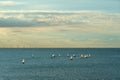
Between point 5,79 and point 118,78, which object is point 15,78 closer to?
point 5,79

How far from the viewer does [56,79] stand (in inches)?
5758

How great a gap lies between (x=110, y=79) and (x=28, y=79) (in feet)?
93.3

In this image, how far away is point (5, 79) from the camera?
150250 mm

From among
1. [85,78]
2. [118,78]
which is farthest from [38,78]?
[118,78]

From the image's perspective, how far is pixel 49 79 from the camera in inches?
5797

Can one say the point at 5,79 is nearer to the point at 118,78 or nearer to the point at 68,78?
the point at 68,78

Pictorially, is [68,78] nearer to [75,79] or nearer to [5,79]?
[75,79]

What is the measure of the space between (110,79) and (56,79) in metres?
18.7

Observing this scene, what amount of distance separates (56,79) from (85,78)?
1060 centimetres

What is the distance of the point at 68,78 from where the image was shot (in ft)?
490

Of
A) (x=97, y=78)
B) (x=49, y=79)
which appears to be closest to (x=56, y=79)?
(x=49, y=79)

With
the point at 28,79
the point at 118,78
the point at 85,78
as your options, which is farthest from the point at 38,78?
the point at 118,78

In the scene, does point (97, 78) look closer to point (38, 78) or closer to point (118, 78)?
point (118, 78)

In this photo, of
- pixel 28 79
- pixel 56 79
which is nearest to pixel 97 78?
pixel 56 79
